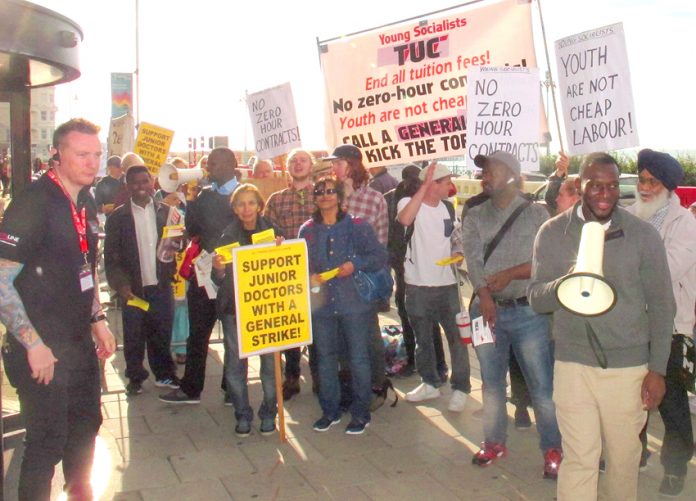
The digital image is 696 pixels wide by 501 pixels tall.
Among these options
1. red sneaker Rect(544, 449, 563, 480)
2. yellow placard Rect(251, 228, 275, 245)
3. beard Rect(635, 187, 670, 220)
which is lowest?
red sneaker Rect(544, 449, 563, 480)

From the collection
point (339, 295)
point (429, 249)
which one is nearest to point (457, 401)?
point (429, 249)

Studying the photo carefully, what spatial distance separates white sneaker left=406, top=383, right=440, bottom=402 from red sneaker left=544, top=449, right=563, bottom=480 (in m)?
1.77

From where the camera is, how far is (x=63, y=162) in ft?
12.4

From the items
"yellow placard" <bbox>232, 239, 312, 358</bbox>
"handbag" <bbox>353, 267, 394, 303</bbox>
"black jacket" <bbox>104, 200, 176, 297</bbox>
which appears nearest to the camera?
"yellow placard" <bbox>232, 239, 312, 358</bbox>

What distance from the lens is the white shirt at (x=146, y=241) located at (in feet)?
22.2

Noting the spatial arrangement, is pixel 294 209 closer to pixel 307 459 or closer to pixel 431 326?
pixel 431 326

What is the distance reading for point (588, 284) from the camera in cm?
341

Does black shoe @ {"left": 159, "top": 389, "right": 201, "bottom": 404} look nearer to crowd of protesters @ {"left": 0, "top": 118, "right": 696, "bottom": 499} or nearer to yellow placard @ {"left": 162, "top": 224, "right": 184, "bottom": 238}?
crowd of protesters @ {"left": 0, "top": 118, "right": 696, "bottom": 499}

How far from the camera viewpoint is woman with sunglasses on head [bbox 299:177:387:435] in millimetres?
5809

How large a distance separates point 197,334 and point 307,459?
158 centimetres

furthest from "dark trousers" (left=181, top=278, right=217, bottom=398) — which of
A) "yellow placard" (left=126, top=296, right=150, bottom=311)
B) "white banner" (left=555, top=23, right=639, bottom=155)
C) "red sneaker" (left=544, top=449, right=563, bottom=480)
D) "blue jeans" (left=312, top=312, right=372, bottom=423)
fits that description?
"white banner" (left=555, top=23, right=639, bottom=155)

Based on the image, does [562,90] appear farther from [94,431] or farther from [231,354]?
[94,431]

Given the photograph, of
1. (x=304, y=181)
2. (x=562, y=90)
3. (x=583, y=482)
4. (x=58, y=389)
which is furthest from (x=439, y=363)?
(x=58, y=389)

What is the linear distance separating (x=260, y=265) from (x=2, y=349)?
2.19 meters
